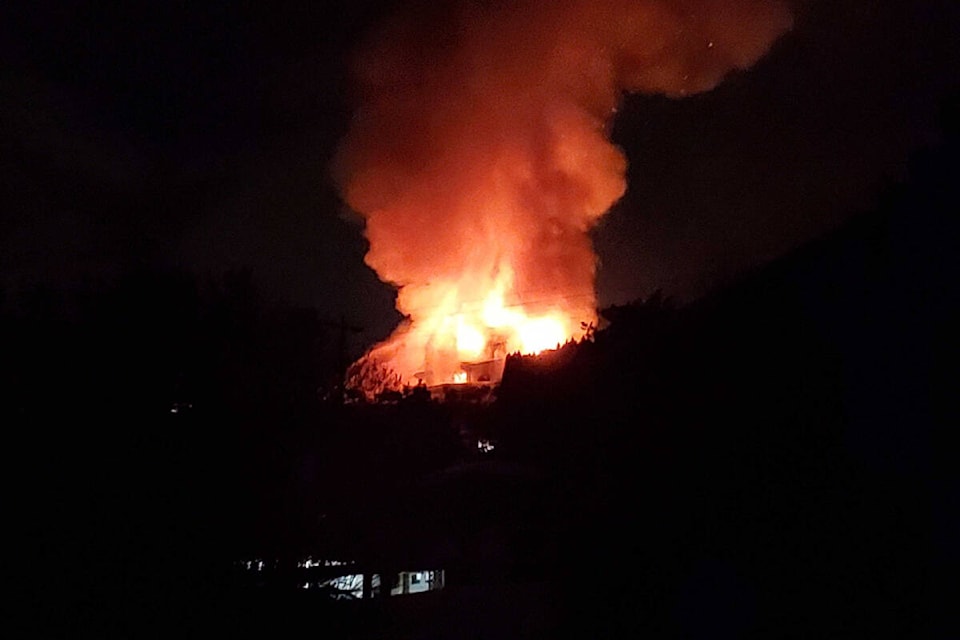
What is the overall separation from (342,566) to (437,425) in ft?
48.3

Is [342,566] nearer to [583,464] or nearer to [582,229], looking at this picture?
[583,464]

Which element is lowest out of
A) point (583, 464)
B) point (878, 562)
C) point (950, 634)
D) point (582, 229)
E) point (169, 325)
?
point (950, 634)

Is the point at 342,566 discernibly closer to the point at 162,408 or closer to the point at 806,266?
the point at 162,408

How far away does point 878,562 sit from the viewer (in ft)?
21.9

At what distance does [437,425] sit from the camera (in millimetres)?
23484

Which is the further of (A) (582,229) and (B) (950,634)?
(A) (582,229)

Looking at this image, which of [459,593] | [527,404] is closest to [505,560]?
[459,593]

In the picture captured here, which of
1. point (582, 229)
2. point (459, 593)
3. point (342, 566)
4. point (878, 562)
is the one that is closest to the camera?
point (878, 562)

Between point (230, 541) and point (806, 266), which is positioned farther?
point (806, 266)

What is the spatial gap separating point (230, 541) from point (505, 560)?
15.4ft

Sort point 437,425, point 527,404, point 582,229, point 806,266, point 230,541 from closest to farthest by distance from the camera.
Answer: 1. point 230,541
2. point 806,266
3. point 527,404
4. point 437,425
5. point 582,229

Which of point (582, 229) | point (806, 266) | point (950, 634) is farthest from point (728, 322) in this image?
point (582, 229)

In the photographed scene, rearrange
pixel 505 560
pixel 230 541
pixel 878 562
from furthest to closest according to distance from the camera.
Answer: pixel 505 560 < pixel 230 541 < pixel 878 562

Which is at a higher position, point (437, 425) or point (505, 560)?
point (437, 425)
